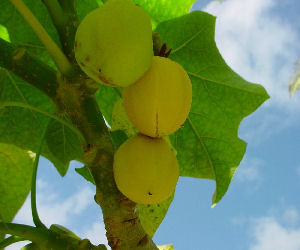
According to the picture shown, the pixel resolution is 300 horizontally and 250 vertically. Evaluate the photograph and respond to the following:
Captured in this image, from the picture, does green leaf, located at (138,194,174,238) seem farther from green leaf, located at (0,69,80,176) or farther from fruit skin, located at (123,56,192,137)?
fruit skin, located at (123,56,192,137)

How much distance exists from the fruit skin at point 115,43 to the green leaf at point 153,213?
0.61 m

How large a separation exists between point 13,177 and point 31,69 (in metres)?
0.89

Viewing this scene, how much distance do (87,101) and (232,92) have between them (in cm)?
61

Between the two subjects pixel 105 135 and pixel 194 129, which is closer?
pixel 105 135

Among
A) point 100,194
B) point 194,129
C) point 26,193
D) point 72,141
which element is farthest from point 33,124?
point 100,194

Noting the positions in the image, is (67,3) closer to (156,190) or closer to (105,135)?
(105,135)

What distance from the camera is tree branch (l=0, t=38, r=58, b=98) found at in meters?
1.20

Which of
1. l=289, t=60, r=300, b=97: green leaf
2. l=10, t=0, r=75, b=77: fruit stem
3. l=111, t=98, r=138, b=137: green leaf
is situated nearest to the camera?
l=10, t=0, r=75, b=77: fruit stem

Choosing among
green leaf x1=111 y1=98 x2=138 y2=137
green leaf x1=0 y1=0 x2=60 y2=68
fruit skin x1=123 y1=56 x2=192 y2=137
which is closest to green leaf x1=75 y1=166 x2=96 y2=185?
green leaf x1=111 y1=98 x2=138 y2=137

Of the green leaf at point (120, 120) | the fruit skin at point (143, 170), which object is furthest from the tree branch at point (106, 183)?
the green leaf at point (120, 120)

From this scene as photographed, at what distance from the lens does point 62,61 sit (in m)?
1.14

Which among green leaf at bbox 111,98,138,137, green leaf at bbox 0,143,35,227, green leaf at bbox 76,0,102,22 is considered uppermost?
green leaf at bbox 76,0,102,22

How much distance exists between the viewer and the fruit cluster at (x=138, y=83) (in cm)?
99

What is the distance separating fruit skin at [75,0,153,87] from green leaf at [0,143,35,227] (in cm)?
106
